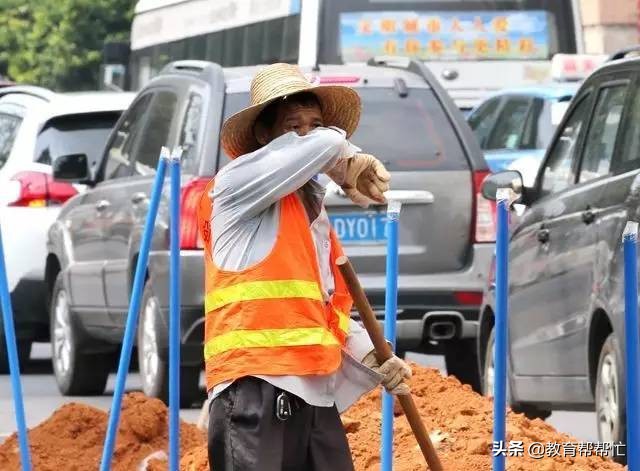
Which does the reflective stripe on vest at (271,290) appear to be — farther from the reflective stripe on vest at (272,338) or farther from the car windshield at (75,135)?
the car windshield at (75,135)

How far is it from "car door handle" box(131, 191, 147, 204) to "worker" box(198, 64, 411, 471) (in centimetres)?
615

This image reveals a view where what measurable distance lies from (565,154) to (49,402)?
431cm

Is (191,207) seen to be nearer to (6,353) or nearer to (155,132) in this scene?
(155,132)

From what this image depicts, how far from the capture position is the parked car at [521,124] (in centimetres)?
1738

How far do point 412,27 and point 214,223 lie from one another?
58.7 feet

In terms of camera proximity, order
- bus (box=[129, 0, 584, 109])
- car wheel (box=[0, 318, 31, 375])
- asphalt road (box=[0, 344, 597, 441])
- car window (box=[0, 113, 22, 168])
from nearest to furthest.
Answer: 1. asphalt road (box=[0, 344, 597, 441])
2. car wheel (box=[0, 318, 31, 375])
3. car window (box=[0, 113, 22, 168])
4. bus (box=[129, 0, 584, 109])

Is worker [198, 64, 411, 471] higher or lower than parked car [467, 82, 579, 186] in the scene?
higher

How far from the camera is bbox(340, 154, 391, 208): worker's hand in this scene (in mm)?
5035

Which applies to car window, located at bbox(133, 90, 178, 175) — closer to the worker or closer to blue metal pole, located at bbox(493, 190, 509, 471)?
blue metal pole, located at bbox(493, 190, 509, 471)

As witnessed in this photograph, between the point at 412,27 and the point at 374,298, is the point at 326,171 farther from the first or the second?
the point at 412,27

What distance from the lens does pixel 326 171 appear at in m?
5.09

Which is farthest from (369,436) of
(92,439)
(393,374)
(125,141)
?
(125,141)

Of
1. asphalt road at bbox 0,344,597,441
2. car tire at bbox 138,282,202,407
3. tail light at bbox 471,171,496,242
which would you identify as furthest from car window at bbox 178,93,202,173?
tail light at bbox 471,171,496,242

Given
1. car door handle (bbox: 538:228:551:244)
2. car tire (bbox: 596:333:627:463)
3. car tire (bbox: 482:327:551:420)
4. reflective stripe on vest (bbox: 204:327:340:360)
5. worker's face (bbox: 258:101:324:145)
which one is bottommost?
car tire (bbox: 482:327:551:420)
